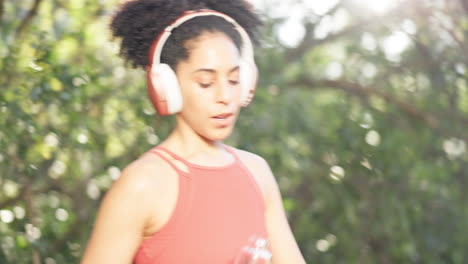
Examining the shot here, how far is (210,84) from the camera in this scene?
2389mm

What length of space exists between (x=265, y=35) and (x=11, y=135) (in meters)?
1.89

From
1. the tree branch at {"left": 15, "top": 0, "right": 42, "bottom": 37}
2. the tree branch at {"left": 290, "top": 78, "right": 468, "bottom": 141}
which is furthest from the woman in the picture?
the tree branch at {"left": 290, "top": 78, "right": 468, "bottom": 141}

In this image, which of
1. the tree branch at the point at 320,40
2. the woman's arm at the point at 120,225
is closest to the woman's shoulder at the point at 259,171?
the woman's arm at the point at 120,225

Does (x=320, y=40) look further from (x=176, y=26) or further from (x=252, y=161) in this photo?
(x=176, y=26)

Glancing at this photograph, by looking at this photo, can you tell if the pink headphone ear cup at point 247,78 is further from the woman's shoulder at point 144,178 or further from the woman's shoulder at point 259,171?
the woman's shoulder at point 144,178

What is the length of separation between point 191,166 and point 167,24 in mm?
388

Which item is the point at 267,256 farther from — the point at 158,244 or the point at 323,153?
the point at 323,153

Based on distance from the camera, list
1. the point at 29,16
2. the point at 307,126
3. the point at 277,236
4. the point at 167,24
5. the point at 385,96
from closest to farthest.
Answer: the point at 167,24 < the point at 277,236 < the point at 29,16 < the point at 307,126 < the point at 385,96

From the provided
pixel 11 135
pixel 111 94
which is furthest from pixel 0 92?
pixel 111 94

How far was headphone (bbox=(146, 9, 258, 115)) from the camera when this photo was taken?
237 centimetres

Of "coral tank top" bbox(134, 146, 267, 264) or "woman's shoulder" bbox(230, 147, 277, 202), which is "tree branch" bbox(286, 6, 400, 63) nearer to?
"woman's shoulder" bbox(230, 147, 277, 202)

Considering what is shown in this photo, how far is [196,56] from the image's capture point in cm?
239

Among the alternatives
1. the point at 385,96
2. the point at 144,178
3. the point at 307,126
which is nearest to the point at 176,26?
the point at 144,178

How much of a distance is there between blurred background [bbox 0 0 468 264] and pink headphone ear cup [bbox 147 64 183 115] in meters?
1.39
